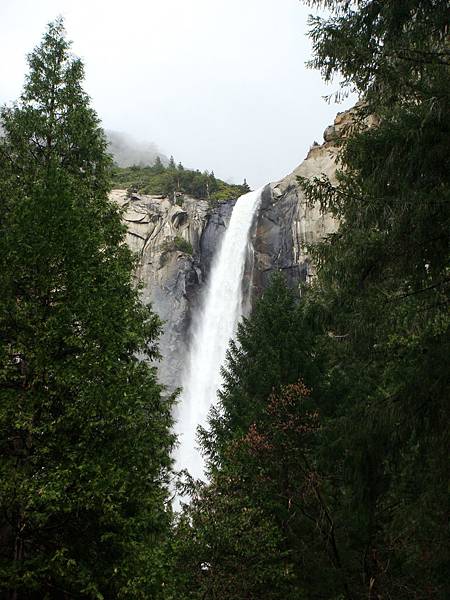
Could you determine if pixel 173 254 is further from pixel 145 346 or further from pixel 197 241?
pixel 145 346

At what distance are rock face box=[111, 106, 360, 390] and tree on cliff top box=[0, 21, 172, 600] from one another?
30.0 m

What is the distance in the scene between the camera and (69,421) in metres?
6.95

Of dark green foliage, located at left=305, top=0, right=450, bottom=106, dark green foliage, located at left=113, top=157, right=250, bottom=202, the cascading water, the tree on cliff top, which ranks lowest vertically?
the tree on cliff top

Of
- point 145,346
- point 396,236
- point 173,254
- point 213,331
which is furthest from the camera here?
point 173,254

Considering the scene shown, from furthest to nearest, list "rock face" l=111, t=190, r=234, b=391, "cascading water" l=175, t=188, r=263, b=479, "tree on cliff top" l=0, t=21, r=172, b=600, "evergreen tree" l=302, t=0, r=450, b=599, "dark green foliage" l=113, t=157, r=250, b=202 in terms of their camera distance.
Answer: "dark green foliage" l=113, t=157, r=250, b=202 < "rock face" l=111, t=190, r=234, b=391 < "cascading water" l=175, t=188, r=263, b=479 < "tree on cliff top" l=0, t=21, r=172, b=600 < "evergreen tree" l=302, t=0, r=450, b=599

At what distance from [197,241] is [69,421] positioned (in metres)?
40.4

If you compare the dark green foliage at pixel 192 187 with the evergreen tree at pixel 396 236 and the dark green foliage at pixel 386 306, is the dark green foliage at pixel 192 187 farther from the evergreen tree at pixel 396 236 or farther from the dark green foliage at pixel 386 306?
the evergreen tree at pixel 396 236

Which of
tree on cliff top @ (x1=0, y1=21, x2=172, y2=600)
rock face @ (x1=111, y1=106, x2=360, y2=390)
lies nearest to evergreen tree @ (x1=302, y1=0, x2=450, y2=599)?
tree on cliff top @ (x1=0, y1=21, x2=172, y2=600)

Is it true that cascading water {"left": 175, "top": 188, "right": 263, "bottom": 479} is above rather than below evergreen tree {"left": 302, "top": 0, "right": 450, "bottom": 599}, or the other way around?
above

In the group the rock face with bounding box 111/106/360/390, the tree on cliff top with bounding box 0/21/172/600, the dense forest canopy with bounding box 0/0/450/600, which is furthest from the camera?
the rock face with bounding box 111/106/360/390

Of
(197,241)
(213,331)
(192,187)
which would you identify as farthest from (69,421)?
(192,187)

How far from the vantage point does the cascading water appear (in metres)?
35.2

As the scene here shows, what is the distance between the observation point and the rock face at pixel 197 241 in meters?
39.8

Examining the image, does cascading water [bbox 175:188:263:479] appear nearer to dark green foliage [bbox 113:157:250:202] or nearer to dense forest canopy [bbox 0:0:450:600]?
dark green foliage [bbox 113:157:250:202]
